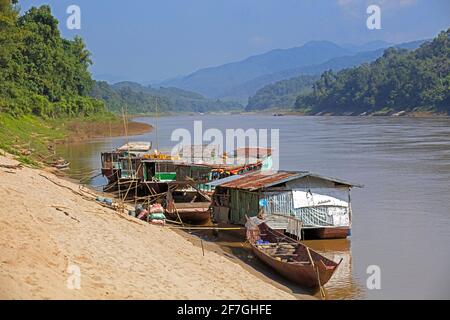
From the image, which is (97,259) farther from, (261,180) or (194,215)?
(194,215)

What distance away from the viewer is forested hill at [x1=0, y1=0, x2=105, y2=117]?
2223 inches

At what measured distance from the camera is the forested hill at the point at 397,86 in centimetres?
10994

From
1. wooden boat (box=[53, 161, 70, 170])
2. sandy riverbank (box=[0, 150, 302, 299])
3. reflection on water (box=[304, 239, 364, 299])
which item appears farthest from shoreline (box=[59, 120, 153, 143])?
sandy riverbank (box=[0, 150, 302, 299])

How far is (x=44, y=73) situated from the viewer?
7050cm

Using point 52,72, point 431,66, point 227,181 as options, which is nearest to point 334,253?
point 227,181

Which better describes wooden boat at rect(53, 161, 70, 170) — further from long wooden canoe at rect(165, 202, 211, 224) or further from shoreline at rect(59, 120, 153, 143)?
shoreline at rect(59, 120, 153, 143)

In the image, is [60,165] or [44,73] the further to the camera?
[44,73]

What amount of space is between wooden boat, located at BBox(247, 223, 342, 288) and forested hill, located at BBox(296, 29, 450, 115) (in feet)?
308

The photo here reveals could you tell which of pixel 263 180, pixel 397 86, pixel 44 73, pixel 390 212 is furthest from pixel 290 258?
pixel 397 86

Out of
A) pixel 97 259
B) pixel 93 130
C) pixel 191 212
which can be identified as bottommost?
pixel 191 212

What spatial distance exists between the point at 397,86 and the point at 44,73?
74516 millimetres

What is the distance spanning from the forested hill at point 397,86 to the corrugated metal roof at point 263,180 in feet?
295

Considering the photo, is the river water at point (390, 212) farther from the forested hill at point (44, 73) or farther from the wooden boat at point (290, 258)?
the forested hill at point (44, 73)
